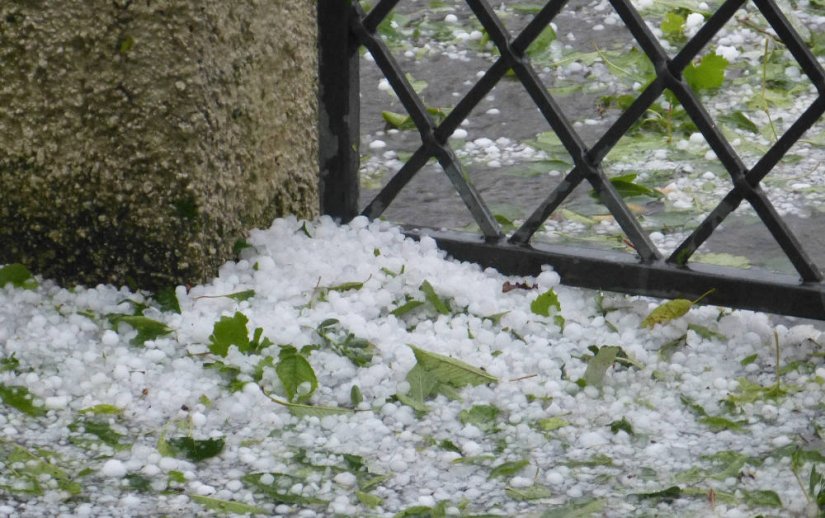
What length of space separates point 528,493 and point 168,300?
2.50 feet

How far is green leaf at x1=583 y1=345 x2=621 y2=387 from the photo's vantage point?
1.85 metres

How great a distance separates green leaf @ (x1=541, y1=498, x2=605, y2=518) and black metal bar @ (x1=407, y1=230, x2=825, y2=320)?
592 mm

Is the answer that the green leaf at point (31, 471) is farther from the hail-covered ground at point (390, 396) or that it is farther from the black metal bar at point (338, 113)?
the black metal bar at point (338, 113)

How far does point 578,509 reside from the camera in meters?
1.52

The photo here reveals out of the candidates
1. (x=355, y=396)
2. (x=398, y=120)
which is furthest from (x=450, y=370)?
(x=398, y=120)

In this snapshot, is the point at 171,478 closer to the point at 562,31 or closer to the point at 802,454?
Result: the point at 802,454

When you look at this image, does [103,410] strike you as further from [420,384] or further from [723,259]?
[723,259]

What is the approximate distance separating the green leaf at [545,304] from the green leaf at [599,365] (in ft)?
0.54

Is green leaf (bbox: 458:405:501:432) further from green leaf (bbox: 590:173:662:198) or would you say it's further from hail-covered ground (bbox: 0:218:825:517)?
green leaf (bbox: 590:173:662:198)

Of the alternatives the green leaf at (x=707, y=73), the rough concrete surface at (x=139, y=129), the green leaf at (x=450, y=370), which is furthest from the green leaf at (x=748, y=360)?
the green leaf at (x=707, y=73)

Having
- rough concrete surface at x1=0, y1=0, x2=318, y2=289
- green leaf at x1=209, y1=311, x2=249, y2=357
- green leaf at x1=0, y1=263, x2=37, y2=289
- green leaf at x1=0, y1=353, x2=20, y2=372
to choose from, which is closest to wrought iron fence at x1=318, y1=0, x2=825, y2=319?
rough concrete surface at x1=0, y1=0, x2=318, y2=289

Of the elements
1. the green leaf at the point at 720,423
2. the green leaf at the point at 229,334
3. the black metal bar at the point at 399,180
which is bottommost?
the green leaf at the point at 720,423

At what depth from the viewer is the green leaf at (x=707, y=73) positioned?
3.03 meters

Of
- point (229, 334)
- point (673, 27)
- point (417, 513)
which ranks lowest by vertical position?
point (417, 513)
